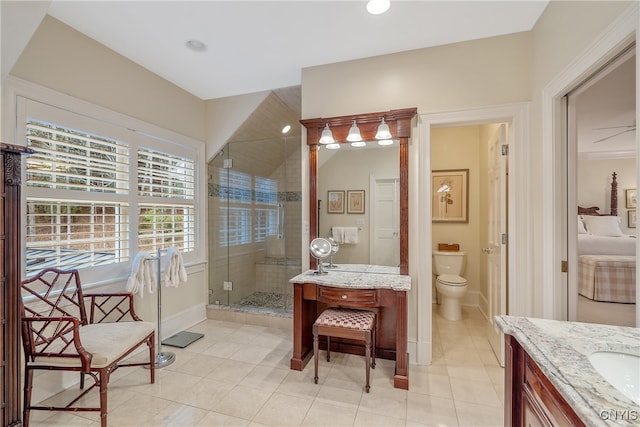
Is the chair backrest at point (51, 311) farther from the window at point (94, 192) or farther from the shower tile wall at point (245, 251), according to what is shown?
the shower tile wall at point (245, 251)

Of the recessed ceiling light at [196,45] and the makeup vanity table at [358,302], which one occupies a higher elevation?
the recessed ceiling light at [196,45]

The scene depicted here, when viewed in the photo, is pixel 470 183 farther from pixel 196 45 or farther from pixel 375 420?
pixel 196 45

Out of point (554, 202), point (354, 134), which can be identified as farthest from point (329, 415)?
point (354, 134)

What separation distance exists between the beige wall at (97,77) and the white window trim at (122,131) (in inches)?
2.4

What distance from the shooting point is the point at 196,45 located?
2.41 m

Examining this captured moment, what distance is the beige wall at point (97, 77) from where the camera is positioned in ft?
6.50

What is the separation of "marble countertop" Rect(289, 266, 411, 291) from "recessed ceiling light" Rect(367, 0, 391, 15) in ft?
6.45

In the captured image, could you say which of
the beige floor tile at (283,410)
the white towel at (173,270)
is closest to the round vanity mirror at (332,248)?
the beige floor tile at (283,410)

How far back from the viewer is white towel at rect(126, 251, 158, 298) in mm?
2390

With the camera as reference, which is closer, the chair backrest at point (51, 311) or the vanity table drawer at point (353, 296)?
the chair backrest at point (51, 311)

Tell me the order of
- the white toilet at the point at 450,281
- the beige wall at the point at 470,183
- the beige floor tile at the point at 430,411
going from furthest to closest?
the beige wall at the point at 470,183
the white toilet at the point at 450,281
the beige floor tile at the point at 430,411

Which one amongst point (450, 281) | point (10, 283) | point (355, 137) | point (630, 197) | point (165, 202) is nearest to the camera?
point (10, 283)

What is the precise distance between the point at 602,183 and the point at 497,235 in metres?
0.81

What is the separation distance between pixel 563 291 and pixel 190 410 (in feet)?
8.44
